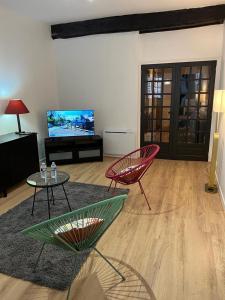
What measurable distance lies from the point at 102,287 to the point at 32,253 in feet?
2.58

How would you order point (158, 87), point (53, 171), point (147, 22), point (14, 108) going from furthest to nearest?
point (158, 87), point (147, 22), point (14, 108), point (53, 171)

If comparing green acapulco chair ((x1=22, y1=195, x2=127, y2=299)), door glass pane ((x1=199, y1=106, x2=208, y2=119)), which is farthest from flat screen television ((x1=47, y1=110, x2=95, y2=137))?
green acapulco chair ((x1=22, y1=195, x2=127, y2=299))

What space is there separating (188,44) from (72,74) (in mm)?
2501

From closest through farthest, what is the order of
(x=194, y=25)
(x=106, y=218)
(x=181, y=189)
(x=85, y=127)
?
(x=106, y=218), (x=181, y=189), (x=194, y=25), (x=85, y=127)

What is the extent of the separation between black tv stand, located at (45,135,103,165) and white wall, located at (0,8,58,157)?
1.46ft

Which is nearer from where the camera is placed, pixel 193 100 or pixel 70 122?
pixel 193 100

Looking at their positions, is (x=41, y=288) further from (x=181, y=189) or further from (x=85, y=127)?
(x=85, y=127)

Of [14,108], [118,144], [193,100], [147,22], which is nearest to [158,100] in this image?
[193,100]

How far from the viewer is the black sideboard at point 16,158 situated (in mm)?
3393

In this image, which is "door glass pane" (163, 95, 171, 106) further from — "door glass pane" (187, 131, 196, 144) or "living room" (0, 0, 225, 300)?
"door glass pane" (187, 131, 196, 144)

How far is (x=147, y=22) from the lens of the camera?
434 cm

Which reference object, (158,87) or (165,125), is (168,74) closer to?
(158,87)

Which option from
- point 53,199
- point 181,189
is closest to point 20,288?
point 53,199

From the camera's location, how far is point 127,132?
16.6 ft
